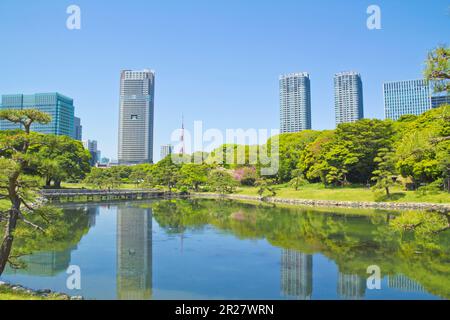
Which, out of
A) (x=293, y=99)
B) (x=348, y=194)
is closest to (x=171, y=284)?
(x=348, y=194)

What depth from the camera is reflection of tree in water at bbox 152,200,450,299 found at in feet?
36.7

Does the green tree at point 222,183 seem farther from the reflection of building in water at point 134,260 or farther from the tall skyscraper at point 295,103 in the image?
the tall skyscraper at point 295,103

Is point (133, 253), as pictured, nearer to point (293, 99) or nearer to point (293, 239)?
point (293, 239)

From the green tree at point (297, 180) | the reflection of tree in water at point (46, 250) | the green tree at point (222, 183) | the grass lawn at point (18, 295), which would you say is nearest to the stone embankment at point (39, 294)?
the grass lawn at point (18, 295)

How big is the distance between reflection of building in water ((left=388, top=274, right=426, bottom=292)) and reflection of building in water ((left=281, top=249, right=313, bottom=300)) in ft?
8.20

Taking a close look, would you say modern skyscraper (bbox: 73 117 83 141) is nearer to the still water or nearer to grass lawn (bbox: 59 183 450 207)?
grass lawn (bbox: 59 183 450 207)

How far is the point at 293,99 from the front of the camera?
14450 centimetres

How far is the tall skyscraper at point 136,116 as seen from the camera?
471 feet

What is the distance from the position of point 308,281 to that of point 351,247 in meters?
5.71

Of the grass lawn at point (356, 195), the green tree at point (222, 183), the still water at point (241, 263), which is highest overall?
the green tree at point (222, 183)

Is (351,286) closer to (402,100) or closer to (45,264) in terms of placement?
(45,264)

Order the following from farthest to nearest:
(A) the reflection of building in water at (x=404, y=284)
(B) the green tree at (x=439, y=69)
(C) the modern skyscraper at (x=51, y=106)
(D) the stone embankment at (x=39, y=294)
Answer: (C) the modern skyscraper at (x=51, y=106)
(A) the reflection of building in water at (x=404, y=284)
(D) the stone embankment at (x=39, y=294)
(B) the green tree at (x=439, y=69)

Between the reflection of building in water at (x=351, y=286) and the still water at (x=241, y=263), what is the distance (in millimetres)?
28

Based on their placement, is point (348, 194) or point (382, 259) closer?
point (382, 259)
